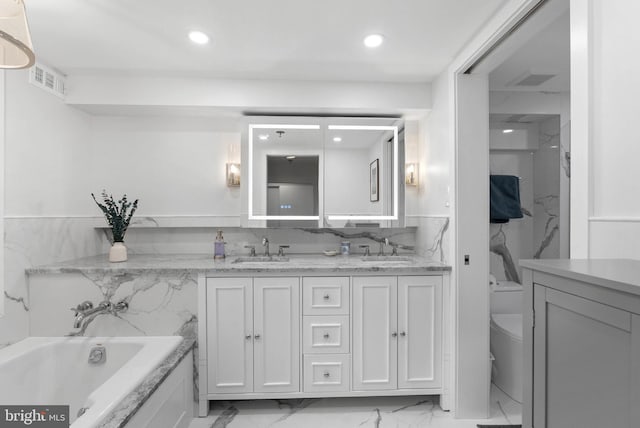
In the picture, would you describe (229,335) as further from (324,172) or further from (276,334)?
(324,172)

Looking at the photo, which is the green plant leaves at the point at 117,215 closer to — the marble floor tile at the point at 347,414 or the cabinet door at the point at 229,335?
the cabinet door at the point at 229,335

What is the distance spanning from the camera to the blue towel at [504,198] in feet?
8.98

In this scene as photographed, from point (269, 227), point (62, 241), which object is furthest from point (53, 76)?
point (269, 227)

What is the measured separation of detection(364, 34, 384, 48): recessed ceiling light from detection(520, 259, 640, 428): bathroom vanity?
1.56 metres

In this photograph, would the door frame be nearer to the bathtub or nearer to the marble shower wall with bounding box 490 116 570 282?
the marble shower wall with bounding box 490 116 570 282

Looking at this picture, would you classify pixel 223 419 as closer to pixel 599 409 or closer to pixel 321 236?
pixel 321 236

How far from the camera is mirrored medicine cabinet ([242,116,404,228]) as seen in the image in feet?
8.80

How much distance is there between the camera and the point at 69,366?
1955 millimetres

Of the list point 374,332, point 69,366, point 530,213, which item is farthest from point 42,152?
point 530,213

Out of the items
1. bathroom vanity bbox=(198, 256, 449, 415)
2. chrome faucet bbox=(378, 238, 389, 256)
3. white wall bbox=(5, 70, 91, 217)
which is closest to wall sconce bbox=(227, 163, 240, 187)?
bathroom vanity bbox=(198, 256, 449, 415)

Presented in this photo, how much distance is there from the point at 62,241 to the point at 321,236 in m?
1.97

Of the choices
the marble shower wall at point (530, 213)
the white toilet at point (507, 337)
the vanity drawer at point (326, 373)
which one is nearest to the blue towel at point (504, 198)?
the marble shower wall at point (530, 213)

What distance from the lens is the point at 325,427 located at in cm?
203

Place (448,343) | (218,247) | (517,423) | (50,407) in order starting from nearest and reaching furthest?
(50,407), (517,423), (448,343), (218,247)
